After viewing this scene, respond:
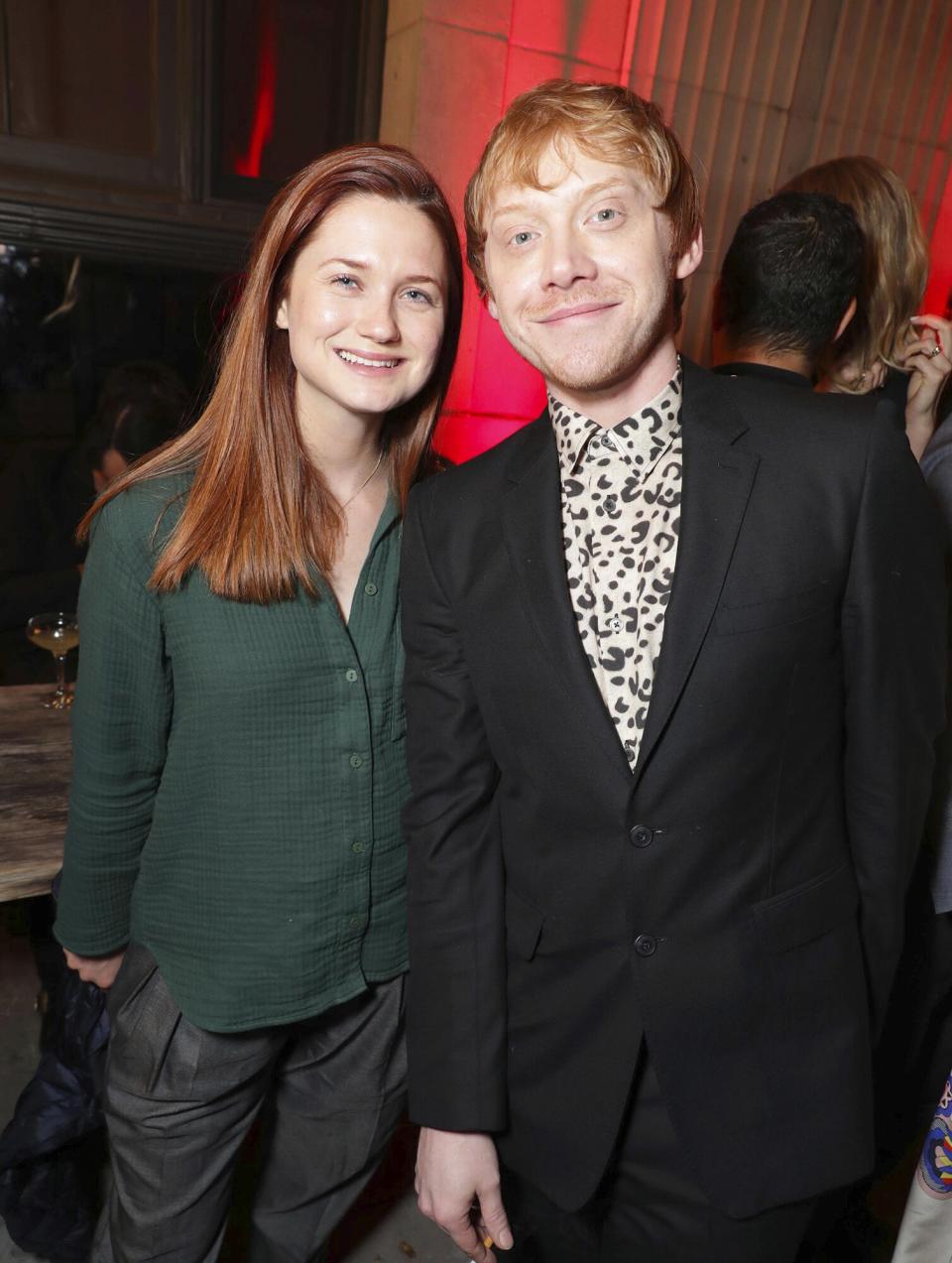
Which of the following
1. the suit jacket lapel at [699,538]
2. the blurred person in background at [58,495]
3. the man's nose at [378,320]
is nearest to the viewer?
the suit jacket lapel at [699,538]

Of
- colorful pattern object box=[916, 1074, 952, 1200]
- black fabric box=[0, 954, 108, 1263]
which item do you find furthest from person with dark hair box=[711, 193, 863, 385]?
black fabric box=[0, 954, 108, 1263]

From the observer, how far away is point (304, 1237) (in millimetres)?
1615

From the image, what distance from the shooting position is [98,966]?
1472mm

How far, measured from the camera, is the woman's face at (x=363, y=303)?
1.28 metres

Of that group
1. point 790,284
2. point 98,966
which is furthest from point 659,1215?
point 790,284

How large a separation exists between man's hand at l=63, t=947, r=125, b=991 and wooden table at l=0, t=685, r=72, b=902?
23 centimetres

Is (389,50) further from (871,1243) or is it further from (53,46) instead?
(871,1243)

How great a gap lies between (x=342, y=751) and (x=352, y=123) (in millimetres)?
2527

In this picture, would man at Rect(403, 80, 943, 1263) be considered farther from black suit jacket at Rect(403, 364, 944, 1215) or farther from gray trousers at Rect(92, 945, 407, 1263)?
gray trousers at Rect(92, 945, 407, 1263)

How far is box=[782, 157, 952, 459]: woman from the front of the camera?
76.2 inches

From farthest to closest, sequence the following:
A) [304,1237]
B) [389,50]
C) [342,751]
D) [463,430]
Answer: [463,430]
[389,50]
[304,1237]
[342,751]

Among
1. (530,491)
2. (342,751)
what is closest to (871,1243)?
(342,751)

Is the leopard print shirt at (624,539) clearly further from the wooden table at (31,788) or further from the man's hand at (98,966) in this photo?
the wooden table at (31,788)

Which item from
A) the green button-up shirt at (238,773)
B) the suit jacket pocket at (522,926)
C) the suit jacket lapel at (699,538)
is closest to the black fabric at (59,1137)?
the green button-up shirt at (238,773)
